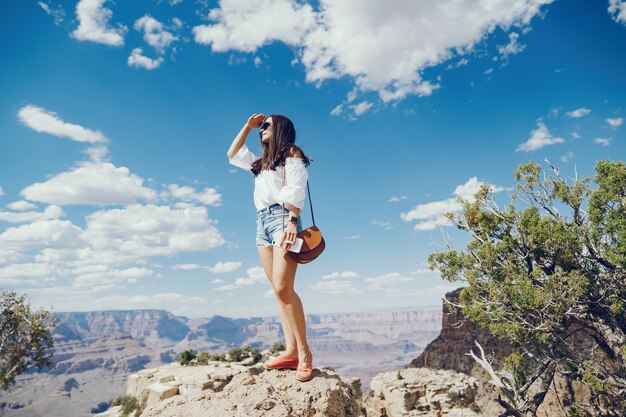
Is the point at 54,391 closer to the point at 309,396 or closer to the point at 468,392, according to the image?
the point at 468,392

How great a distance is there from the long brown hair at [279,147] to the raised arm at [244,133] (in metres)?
0.19

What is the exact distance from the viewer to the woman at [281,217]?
11.7 feet

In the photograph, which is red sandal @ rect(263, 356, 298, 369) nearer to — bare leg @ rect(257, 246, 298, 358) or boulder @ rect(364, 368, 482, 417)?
bare leg @ rect(257, 246, 298, 358)

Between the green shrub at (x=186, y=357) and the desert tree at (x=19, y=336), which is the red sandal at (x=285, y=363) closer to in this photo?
the green shrub at (x=186, y=357)

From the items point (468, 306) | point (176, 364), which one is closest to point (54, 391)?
point (176, 364)

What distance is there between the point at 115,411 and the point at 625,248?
2385 cm

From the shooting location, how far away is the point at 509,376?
17000mm

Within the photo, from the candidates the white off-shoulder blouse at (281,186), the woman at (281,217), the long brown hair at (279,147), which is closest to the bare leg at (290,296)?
the woman at (281,217)

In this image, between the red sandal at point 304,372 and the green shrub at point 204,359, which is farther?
the green shrub at point 204,359

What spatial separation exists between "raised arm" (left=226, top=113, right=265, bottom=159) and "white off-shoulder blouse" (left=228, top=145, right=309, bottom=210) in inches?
20.5

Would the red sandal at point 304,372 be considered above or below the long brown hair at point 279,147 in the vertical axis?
below

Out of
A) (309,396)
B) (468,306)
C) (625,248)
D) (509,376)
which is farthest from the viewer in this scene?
(468,306)

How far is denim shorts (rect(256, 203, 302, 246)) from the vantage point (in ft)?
12.0

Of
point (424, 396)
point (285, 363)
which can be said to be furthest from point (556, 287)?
point (285, 363)
